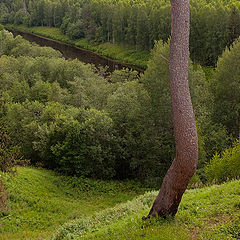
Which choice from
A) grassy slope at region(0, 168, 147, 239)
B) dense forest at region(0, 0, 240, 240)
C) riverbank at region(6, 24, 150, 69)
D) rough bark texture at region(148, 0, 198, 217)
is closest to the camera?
rough bark texture at region(148, 0, 198, 217)

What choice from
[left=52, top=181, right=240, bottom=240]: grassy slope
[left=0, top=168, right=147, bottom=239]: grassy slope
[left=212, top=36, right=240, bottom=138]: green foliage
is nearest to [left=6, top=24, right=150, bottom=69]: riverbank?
[left=212, top=36, right=240, bottom=138]: green foliage

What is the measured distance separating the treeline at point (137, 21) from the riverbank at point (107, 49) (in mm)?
2346

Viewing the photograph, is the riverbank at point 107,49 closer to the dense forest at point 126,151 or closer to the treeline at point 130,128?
the dense forest at point 126,151

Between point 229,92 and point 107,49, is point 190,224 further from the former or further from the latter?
point 107,49

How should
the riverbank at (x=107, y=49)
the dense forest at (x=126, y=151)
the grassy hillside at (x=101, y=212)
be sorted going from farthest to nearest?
the riverbank at (x=107, y=49) → the grassy hillside at (x=101, y=212) → the dense forest at (x=126, y=151)

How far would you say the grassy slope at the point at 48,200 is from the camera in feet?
48.6

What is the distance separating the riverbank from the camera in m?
70.8

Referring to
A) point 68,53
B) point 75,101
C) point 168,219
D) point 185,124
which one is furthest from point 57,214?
point 68,53

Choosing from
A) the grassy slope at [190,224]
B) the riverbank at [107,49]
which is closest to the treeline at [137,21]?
the riverbank at [107,49]

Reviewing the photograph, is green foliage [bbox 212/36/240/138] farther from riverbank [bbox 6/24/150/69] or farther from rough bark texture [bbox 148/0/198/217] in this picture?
riverbank [bbox 6/24/150/69]

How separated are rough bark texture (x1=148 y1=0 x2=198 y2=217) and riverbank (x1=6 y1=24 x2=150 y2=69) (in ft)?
196

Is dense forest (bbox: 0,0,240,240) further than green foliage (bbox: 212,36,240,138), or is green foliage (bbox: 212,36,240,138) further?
green foliage (bbox: 212,36,240,138)

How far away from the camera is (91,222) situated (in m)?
10.5

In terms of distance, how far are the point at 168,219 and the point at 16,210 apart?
38.7 feet
